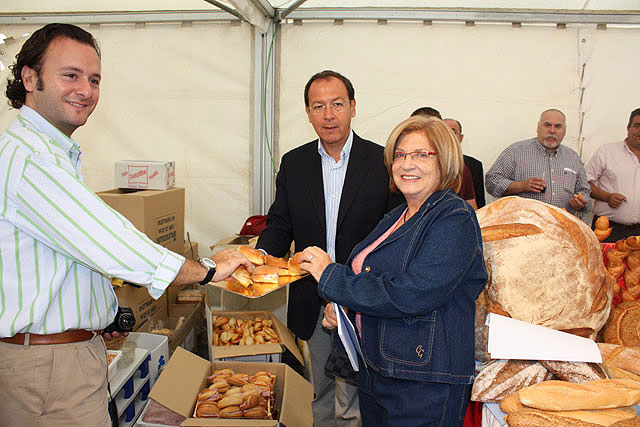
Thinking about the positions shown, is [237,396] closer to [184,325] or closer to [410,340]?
[410,340]

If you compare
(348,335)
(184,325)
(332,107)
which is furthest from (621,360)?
(184,325)

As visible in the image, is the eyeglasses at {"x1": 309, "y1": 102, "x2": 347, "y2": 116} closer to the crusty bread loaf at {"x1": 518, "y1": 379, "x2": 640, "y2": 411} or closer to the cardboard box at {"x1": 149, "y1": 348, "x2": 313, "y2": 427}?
the cardboard box at {"x1": 149, "y1": 348, "x2": 313, "y2": 427}

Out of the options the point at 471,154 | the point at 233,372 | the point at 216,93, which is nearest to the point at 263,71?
the point at 216,93

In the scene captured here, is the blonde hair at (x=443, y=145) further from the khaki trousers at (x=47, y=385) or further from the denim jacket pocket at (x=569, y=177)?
the denim jacket pocket at (x=569, y=177)

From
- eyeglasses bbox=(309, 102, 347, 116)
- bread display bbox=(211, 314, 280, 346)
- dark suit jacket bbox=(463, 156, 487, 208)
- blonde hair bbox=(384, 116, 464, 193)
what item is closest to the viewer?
blonde hair bbox=(384, 116, 464, 193)

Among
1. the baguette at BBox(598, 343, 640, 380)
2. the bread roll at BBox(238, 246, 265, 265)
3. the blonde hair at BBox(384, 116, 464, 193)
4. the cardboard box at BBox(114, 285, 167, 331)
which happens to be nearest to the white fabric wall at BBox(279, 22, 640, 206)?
the cardboard box at BBox(114, 285, 167, 331)

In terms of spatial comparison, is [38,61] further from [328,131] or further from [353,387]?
[353,387]

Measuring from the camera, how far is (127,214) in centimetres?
332

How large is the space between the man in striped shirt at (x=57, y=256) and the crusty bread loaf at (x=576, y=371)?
140 centimetres

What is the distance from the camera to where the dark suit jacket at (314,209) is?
2.49 meters

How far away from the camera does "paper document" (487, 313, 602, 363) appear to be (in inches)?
65.9

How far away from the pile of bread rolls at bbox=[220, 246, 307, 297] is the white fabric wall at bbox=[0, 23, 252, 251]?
2.56m

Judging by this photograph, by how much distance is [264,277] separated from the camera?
1.99m

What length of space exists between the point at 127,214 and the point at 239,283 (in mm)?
1731
